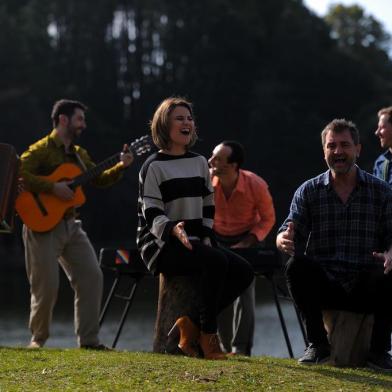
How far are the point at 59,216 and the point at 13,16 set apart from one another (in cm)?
4988

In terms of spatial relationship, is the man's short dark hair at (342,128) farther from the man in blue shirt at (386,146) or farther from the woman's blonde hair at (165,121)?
the man in blue shirt at (386,146)

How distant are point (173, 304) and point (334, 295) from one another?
1.20 metres

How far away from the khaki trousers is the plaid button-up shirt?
2515mm

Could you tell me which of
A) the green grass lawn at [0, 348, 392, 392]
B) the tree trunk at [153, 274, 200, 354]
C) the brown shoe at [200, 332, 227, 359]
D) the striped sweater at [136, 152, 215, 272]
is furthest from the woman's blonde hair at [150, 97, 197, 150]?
the green grass lawn at [0, 348, 392, 392]

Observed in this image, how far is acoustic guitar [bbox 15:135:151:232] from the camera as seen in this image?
864cm

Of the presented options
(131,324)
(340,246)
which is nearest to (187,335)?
(340,246)

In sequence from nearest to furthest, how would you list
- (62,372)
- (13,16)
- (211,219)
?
(62,372) < (211,219) < (13,16)

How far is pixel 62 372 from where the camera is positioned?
19.3 ft

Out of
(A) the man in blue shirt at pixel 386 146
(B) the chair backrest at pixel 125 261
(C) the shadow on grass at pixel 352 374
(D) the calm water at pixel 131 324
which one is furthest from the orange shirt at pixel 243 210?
(D) the calm water at pixel 131 324

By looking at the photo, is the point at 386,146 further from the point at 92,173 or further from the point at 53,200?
the point at 53,200

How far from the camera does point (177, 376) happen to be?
5613 mm

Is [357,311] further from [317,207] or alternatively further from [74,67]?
[74,67]

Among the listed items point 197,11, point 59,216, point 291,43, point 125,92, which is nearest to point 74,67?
point 125,92

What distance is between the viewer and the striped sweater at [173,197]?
6.79 m
